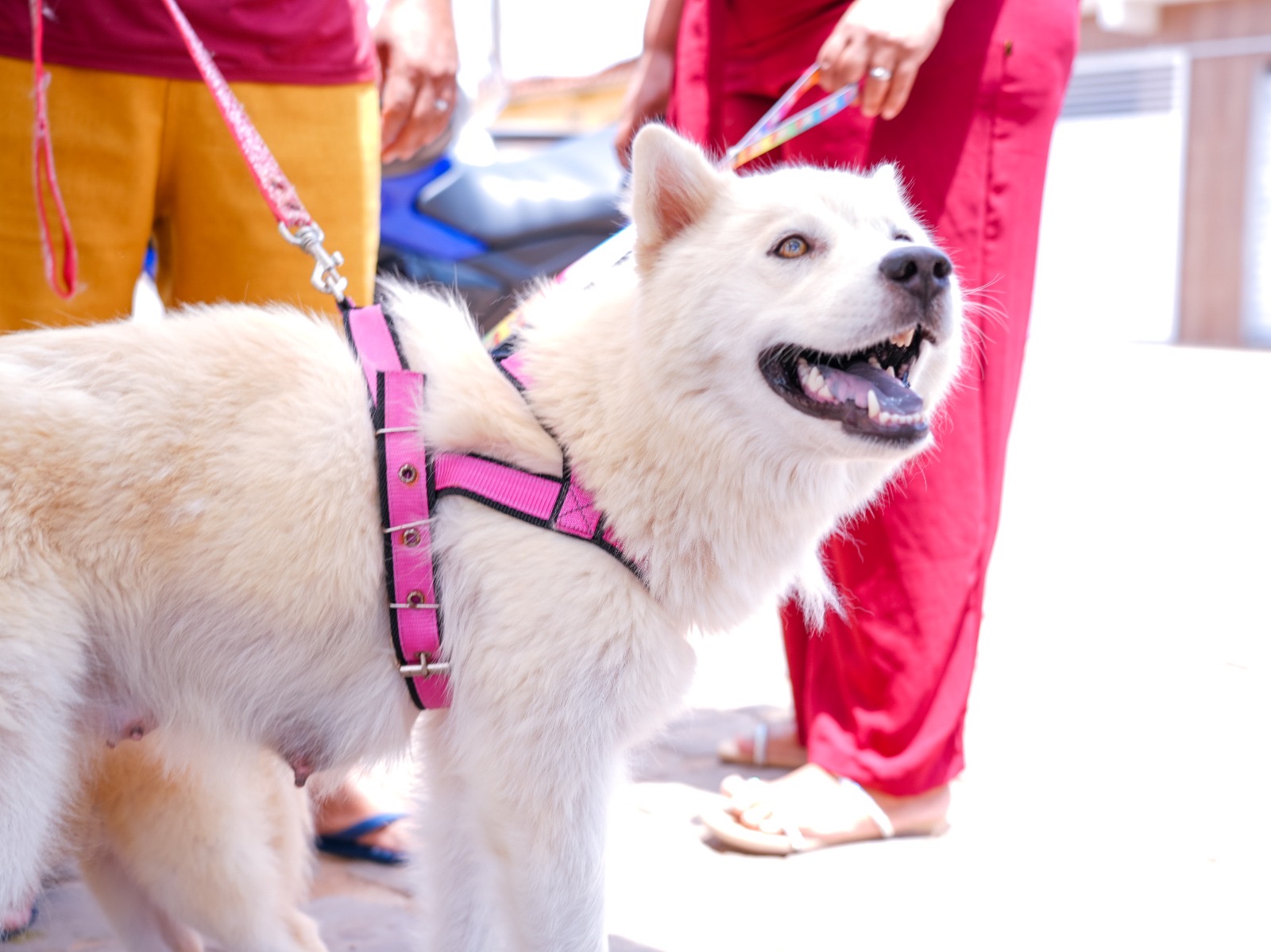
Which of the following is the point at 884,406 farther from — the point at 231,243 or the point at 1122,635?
the point at 1122,635

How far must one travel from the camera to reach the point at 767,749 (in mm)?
3672

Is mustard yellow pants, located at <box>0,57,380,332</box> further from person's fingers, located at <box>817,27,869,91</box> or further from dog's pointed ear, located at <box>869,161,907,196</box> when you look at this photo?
dog's pointed ear, located at <box>869,161,907,196</box>

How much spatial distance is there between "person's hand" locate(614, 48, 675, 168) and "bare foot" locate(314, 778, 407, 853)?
196 cm

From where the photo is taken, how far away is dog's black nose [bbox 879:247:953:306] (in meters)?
2.01

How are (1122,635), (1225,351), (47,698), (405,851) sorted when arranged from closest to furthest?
(47,698) → (405,851) → (1122,635) → (1225,351)

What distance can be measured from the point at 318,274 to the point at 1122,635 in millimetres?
3732

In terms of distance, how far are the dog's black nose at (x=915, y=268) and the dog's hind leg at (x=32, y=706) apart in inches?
57.6

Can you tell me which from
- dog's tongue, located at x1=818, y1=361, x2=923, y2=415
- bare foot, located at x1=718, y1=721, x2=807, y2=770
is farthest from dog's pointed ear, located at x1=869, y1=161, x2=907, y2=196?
bare foot, located at x1=718, y1=721, x2=807, y2=770

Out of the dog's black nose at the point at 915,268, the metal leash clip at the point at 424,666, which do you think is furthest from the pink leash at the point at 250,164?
the dog's black nose at the point at 915,268

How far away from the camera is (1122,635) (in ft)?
15.6

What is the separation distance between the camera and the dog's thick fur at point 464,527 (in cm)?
191

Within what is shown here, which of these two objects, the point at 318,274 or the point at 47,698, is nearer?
the point at 47,698

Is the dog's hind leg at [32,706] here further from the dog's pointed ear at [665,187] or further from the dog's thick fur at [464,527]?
the dog's pointed ear at [665,187]

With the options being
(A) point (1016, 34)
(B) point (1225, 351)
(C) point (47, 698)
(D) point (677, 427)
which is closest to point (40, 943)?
(C) point (47, 698)
